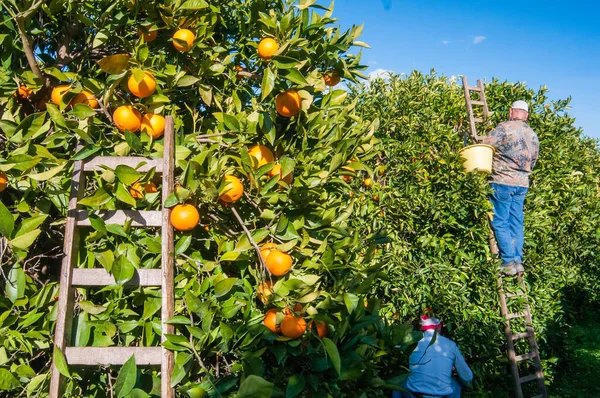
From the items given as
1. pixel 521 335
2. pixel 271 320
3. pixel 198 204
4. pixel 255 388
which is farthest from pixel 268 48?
pixel 521 335

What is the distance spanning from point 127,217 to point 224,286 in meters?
0.35

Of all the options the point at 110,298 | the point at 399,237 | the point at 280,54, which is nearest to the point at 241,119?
the point at 280,54

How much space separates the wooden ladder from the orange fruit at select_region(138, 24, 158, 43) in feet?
1.09

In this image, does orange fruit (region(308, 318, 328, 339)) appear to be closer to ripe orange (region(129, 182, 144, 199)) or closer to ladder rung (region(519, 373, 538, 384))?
ripe orange (region(129, 182, 144, 199))

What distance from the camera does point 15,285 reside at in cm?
139

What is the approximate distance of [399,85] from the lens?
424 cm

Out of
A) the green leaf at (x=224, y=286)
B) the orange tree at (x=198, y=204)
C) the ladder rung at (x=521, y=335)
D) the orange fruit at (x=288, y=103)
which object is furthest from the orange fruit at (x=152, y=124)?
the ladder rung at (x=521, y=335)

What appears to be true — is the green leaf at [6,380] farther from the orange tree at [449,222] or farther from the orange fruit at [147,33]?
the orange tree at [449,222]

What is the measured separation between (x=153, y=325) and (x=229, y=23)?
1.17 m

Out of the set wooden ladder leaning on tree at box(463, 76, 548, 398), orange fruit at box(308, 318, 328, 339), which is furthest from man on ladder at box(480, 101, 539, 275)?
orange fruit at box(308, 318, 328, 339)

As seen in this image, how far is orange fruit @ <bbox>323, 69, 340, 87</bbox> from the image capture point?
1.72 m

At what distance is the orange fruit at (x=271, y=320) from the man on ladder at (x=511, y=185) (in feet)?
9.64

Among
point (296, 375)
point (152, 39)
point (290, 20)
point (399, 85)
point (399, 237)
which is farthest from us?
point (399, 85)

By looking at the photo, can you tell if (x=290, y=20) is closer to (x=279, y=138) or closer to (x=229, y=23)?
(x=279, y=138)
